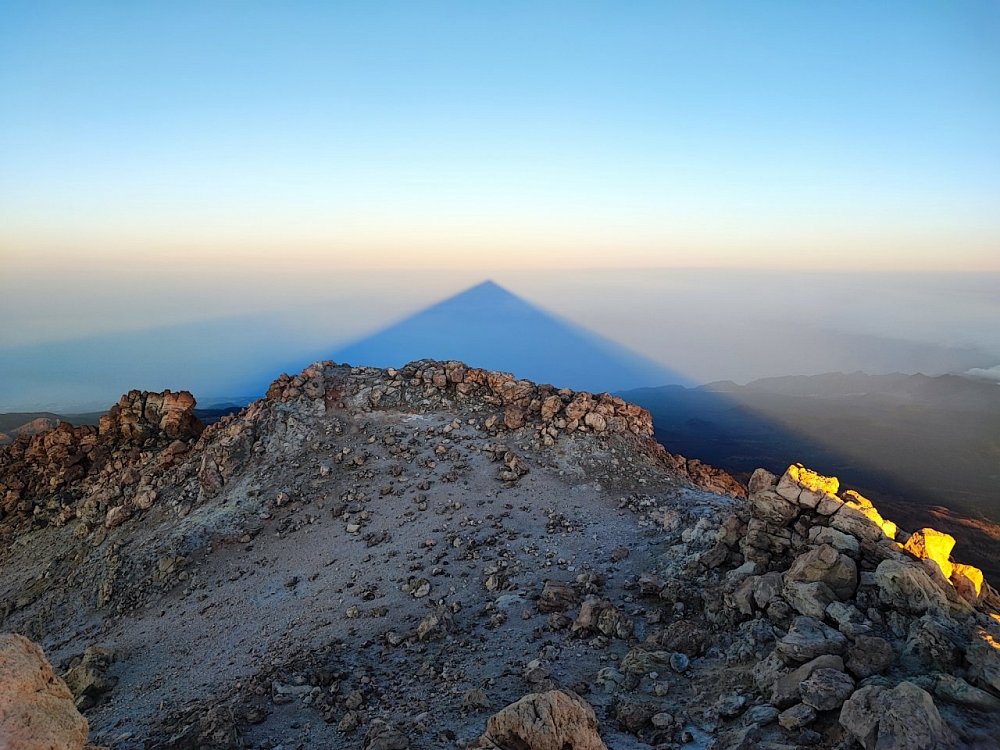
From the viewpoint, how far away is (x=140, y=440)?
30.6m

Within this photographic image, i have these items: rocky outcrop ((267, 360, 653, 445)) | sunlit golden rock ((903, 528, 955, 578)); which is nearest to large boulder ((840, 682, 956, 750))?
sunlit golden rock ((903, 528, 955, 578))

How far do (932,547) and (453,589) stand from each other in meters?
11.5

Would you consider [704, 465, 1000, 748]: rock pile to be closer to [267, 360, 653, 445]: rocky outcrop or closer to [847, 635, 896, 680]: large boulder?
[847, 635, 896, 680]: large boulder

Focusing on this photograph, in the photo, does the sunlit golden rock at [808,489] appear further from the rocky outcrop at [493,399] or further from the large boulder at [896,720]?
the rocky outcrop at [493,399]

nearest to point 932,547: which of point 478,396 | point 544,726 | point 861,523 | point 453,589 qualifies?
point 861,523

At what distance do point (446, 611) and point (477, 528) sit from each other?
4.84 meters

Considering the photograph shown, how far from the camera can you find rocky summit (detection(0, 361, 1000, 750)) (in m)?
9.89

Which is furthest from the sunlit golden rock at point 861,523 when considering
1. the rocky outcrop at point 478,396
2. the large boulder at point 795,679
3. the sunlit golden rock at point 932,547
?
the rocky outcrop at point 478,396

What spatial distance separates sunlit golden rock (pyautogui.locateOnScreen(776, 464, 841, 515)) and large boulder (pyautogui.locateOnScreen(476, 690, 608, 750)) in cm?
862

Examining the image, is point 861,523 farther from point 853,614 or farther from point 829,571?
point 853,614

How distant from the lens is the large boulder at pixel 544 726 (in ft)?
28.6

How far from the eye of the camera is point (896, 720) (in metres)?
8.12

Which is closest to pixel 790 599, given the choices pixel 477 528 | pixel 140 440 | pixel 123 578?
pixel 477 528

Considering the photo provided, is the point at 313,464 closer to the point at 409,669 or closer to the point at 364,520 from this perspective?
the point at 364,520
